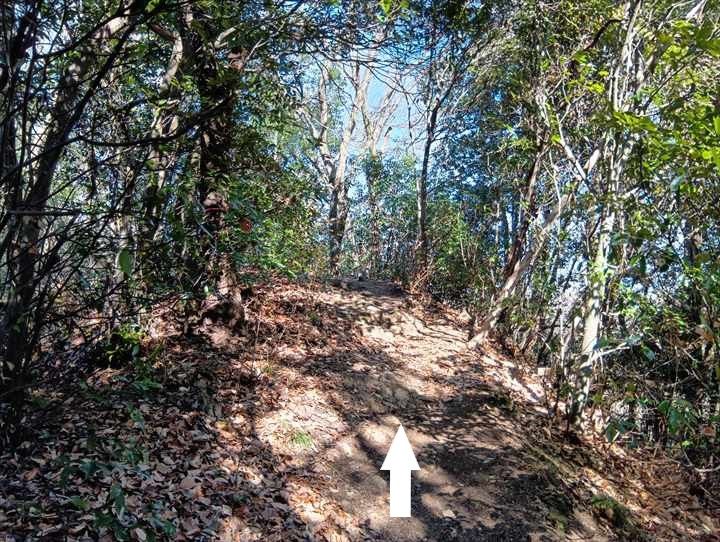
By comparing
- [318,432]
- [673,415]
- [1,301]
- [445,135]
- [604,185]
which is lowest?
[318,432]

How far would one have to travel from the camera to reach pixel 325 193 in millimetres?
7449

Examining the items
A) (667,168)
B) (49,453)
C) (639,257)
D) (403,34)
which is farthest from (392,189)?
(49,453)

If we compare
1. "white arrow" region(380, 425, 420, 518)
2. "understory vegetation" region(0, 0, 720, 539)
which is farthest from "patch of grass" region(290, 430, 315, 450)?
"white arrow" region(380, 425, 420, 518)

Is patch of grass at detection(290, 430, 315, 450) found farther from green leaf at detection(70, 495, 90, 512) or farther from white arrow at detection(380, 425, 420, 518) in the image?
green leaf at detection(70, 495, 90, 512)

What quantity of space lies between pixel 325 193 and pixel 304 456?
4.17m

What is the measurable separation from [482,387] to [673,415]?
13.1 feet

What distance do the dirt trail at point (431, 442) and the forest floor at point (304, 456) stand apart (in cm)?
2

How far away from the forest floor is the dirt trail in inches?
0.8

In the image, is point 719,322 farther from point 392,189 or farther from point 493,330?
point 392,189

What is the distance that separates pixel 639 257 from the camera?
372 cm

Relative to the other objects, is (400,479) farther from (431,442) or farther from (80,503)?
(80,503)

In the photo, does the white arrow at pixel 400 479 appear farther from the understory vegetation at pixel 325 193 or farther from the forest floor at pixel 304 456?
the understory vegetation at pixel 325 193

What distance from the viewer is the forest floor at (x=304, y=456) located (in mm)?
3154

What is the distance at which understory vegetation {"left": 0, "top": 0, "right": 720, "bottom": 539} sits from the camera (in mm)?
2381
